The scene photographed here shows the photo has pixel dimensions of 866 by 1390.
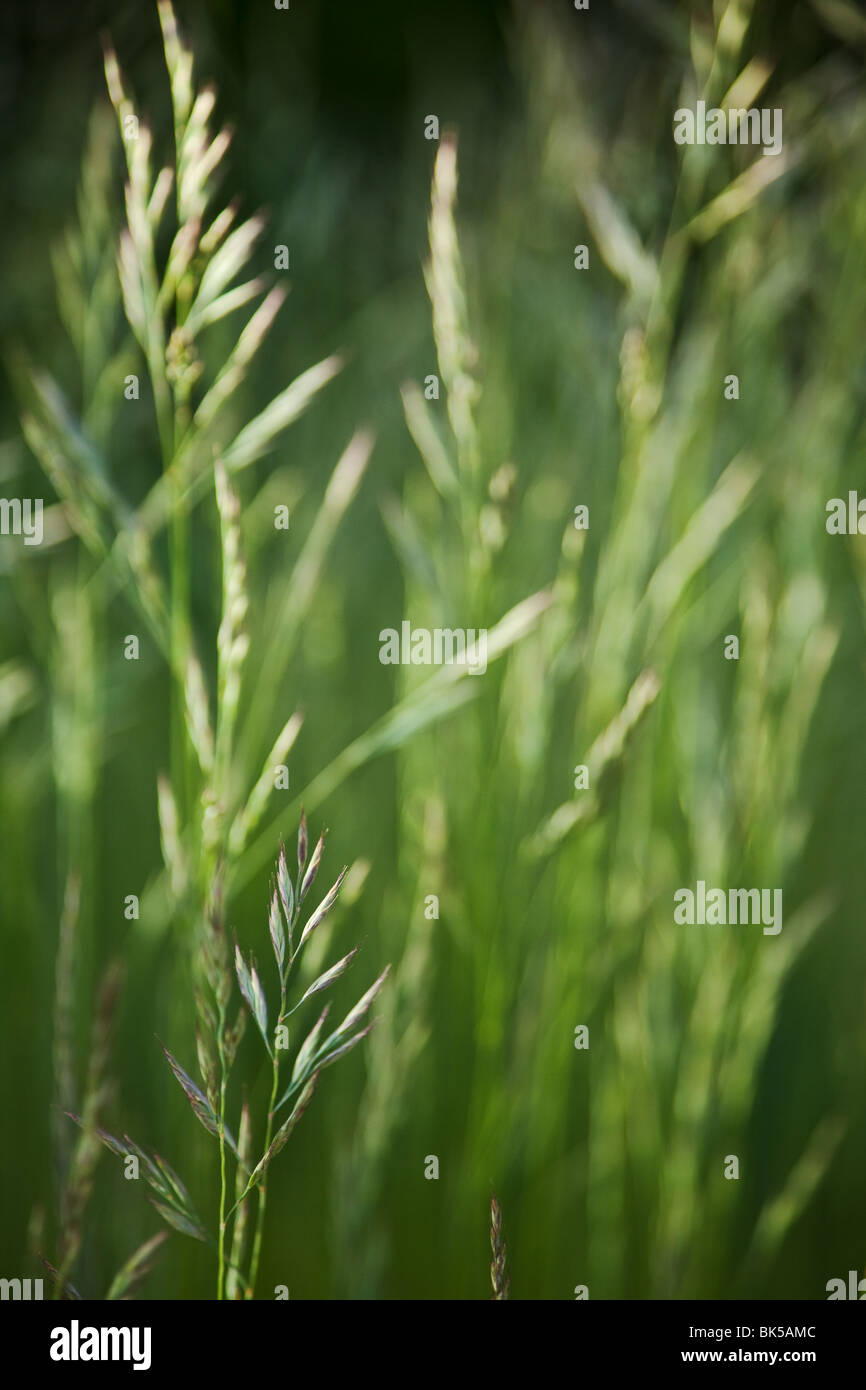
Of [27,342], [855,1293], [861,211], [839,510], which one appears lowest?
[855,1293]

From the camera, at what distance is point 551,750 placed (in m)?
1.15

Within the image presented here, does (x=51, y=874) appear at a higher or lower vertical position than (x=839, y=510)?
lower

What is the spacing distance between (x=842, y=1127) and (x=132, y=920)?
632mm

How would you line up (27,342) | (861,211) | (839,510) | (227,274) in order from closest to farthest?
1. (227,274)
2. (861,211)
3. (839,510)
4. (27,342)

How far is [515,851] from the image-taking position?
2.40 ft

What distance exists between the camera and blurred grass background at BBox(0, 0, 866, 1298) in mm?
693

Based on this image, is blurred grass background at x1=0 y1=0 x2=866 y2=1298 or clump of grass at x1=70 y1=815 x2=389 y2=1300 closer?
clump of grass at x1=70 y1=815 x2=389 y2=1300

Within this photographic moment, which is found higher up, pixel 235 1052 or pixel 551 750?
pixel 551 750

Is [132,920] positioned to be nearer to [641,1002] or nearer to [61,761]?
[61,761]

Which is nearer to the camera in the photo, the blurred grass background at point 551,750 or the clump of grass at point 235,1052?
the clump of grass at point 235,1052

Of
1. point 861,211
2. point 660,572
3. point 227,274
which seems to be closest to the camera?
point 227,274

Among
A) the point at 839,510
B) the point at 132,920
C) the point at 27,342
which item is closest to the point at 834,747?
the point at 839,510

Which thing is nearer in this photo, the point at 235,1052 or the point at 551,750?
the point at 235,1052

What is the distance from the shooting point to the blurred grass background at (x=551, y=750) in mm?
693
